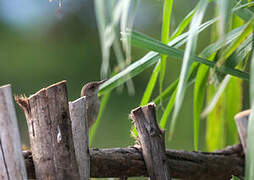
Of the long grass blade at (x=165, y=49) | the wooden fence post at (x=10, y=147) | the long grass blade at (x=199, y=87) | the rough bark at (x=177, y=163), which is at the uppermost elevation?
the long grass blade at (x=165, y=49)

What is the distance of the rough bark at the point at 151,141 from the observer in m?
1.17

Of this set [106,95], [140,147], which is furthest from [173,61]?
[140,147]

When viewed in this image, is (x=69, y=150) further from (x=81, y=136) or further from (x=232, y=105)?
(x=232, y=105)

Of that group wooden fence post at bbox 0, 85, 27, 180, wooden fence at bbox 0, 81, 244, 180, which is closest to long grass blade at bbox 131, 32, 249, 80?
wooden fence at bbox 0, 81, 244, 180

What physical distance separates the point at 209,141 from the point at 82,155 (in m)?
0.87

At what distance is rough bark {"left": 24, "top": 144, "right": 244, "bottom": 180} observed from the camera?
117 cm

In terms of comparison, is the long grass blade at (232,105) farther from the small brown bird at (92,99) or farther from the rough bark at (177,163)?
the small brown bird at (92,99)

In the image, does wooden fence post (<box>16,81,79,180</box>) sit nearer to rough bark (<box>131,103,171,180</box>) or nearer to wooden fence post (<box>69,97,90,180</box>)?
wooden fence post (<box>69,97,90,180</box>)

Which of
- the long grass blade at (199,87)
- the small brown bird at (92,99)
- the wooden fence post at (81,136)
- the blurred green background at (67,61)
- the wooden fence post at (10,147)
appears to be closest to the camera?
the wooden fence post at (10,147)

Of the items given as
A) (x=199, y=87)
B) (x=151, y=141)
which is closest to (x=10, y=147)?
(x=151, y=141)

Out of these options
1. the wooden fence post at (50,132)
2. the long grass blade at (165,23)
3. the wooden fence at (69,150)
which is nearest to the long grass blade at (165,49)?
the long grass blade at (165,23)

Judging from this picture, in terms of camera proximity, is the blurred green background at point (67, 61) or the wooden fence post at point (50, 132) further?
the blurred green background at point (67, 61)

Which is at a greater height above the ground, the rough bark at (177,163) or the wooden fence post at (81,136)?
the wooden fence post at (81,136)

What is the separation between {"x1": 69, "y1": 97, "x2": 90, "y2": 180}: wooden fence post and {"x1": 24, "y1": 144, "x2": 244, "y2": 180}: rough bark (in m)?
0.05
